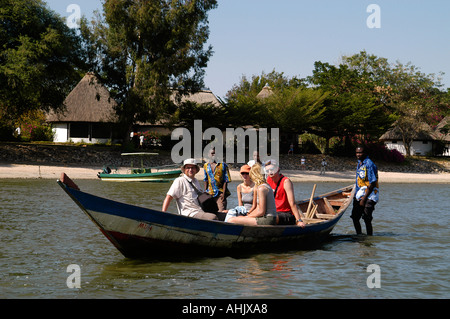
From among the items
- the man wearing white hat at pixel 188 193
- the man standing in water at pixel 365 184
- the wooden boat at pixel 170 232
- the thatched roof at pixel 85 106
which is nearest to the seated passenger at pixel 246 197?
the wooden boat at pixel 170 232

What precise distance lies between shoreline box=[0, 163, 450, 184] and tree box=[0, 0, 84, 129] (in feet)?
15.5

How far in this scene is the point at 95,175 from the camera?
3391cm

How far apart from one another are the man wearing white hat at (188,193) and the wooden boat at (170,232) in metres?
0.38

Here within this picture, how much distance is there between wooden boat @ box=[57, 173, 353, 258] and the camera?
934cm

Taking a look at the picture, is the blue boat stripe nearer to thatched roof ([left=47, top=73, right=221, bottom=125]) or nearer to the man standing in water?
the man standing in water

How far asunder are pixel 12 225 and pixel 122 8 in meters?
27.1

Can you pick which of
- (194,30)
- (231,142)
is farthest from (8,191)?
(231,142)

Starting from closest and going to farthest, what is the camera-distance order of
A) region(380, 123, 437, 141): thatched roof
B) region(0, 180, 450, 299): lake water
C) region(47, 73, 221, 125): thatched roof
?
region(0, 180, 450, 299): lake water, region(47, 73, 221, 125): thatched roof, region(380, 123, 437, 141): thatched roof

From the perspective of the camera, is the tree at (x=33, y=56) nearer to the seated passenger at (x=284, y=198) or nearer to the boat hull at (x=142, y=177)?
the boat hull at (x=142, y=177)

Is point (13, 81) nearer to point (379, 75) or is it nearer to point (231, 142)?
point (231, 142)

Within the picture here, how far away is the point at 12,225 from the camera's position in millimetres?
14648

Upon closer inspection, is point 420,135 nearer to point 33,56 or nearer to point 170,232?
point 33,56

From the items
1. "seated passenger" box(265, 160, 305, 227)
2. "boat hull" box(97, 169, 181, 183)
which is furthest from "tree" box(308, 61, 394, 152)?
"seated passenger" box(265, 160, 305, 227)

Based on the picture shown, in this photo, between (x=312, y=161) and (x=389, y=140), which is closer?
(x=312, y=161)
